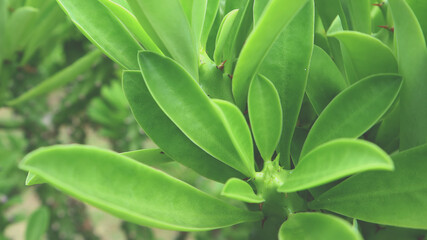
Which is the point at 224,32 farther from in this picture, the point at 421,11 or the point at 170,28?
the point at 421,11

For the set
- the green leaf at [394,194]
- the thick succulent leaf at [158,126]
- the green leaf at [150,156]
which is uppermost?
the thick succulent leaf at [158,126]

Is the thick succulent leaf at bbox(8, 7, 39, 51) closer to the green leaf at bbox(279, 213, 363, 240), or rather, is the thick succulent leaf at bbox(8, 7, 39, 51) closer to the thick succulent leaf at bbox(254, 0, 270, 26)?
the thick succulent leaf at bbox(254, 0, 270, 26)

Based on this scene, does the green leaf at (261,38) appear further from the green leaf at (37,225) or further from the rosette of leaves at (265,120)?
the green leaf at (37,225)

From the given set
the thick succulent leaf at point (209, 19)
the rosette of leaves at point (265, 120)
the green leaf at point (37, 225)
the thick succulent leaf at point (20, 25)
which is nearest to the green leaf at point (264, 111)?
the rosette of leaves at point (265, 120)

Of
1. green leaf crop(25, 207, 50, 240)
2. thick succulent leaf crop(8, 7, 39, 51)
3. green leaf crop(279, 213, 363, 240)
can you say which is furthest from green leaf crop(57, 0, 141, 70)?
green leaf crop(25, 207, 50, 240)

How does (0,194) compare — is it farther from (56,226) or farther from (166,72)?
(166,72)
